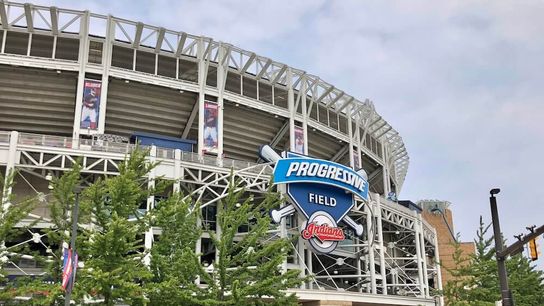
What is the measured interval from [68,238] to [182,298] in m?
4.62

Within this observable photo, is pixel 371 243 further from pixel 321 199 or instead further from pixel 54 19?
pixel 54 19

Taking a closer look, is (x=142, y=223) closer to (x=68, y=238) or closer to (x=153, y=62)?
(x=68, y=238)

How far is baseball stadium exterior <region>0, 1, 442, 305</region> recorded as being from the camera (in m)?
33.8

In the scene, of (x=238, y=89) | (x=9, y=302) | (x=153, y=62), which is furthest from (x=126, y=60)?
(x=9, y=302)

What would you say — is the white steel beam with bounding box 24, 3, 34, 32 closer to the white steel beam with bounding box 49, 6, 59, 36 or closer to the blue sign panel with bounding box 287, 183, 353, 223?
the white steel beam with bounding box 49, 6, 59, 36

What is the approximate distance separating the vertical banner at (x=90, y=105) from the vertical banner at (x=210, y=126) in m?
7.67

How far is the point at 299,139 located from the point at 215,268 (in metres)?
25.1

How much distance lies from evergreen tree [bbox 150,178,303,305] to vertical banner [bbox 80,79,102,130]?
1683cm

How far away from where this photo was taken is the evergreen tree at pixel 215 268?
19.8 meters

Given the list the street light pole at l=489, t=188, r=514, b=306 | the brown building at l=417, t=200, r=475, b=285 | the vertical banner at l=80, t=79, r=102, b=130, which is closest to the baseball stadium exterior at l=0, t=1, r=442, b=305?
the vertical banner at l=80, t=79, r=102, b=130

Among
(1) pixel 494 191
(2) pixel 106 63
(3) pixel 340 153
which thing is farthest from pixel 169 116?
(1) pixel 494 191

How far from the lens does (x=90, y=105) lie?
121ft

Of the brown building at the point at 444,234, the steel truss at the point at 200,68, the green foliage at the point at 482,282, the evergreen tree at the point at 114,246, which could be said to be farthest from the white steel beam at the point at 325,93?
the brown building at the point at 444,234

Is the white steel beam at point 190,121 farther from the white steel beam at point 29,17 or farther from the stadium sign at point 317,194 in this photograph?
the white steel beam at point 29,17
